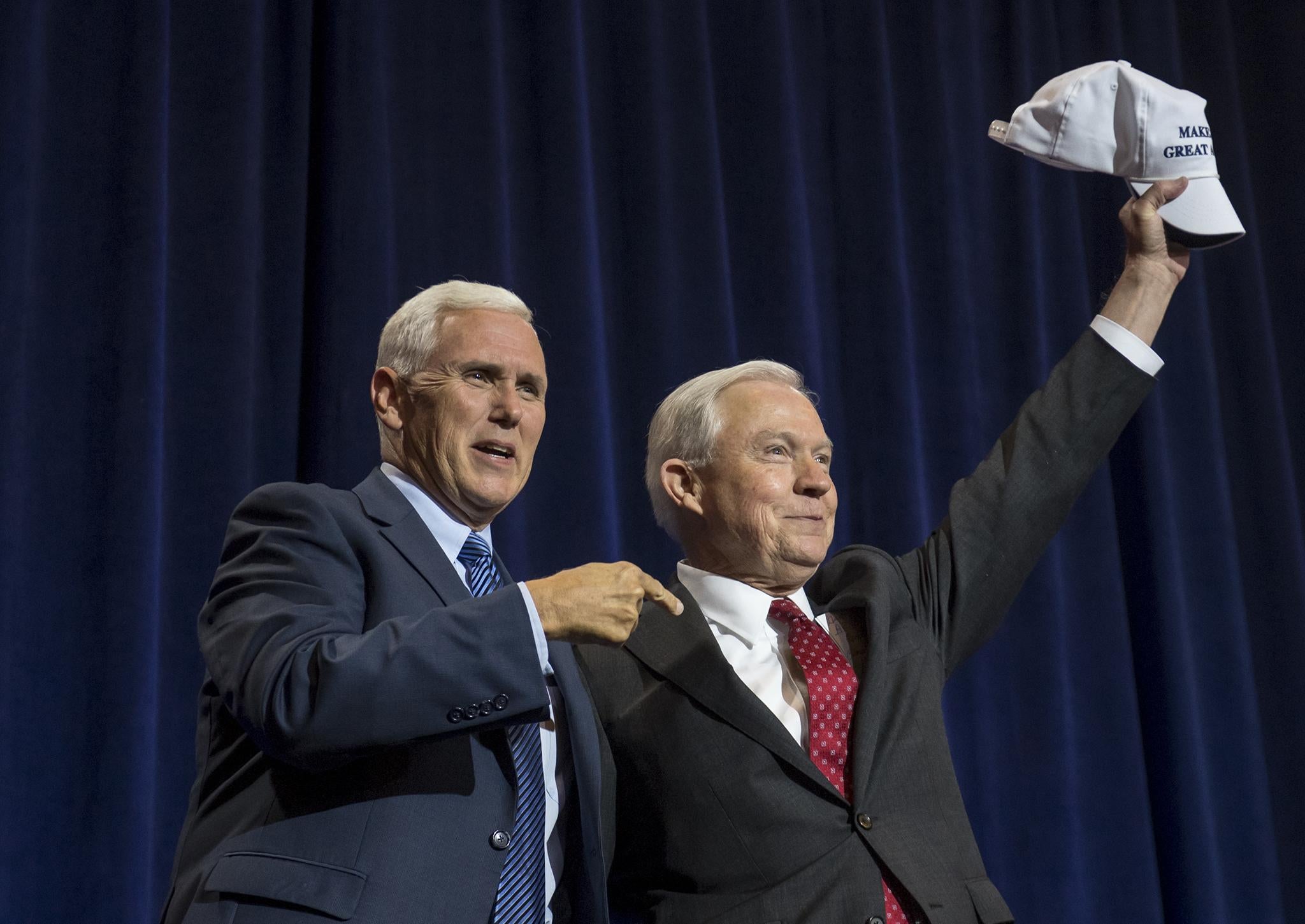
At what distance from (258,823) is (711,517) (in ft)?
2.86

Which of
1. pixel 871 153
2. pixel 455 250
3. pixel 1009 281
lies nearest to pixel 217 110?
pixel 455 250

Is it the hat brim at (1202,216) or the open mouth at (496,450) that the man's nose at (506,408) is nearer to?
the open mouth at (496,450)

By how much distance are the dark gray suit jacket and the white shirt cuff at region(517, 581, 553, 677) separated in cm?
47

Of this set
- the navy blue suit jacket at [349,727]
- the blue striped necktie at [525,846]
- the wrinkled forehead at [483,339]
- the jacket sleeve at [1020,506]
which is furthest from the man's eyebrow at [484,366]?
the jacket sleeve at [1020,506]

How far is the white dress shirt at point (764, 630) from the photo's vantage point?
180 cm

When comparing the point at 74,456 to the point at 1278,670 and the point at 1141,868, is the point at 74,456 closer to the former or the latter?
the point at 1141,868

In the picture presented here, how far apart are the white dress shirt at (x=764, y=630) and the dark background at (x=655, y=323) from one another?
2.88 feet

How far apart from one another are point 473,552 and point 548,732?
248mm

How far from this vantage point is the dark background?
238cm

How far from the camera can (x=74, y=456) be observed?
2393 mm

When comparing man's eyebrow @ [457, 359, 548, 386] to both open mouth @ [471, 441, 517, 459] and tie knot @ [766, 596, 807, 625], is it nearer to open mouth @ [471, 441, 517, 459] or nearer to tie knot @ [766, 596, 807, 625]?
open mouth @ [471, 441, 517, 459]

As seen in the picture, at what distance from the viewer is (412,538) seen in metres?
1.59

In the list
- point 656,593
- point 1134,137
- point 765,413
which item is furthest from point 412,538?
point 1134,137

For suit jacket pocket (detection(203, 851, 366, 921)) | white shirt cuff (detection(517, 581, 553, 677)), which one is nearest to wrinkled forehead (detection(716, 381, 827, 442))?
white shirt cuff (detection(517, 581, 553, 677))
